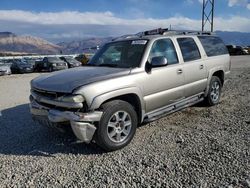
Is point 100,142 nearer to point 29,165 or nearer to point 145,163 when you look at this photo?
point 145,163

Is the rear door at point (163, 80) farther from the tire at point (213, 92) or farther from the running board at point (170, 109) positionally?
the tire at point (213, 92)

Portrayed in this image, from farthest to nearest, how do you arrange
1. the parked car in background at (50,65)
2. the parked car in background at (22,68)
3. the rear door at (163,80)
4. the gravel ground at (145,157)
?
1. the parked car in background at (22,68)
2. the parked car in background at (50,65)
3. the rear door at (163,80)
4. the gravel ground at (145,157)

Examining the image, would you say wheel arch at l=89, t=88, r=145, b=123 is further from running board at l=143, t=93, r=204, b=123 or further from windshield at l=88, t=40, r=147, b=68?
windshield at l=88, t=40, r=147, b=68

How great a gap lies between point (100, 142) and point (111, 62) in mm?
1753

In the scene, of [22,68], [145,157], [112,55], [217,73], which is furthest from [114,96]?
[22,68]

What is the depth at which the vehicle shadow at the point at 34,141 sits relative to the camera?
4516 millimetres

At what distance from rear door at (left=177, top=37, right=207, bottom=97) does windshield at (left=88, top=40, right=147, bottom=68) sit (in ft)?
3.38

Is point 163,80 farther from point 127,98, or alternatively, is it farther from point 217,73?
point 217,73

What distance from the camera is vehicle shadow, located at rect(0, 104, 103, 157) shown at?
4.52m

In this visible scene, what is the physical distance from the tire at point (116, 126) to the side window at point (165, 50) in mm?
1225

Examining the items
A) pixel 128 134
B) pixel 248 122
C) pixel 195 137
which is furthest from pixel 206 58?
pixel 128 134

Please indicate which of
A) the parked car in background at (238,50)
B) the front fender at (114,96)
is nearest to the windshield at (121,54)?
the front fender at (114,96)

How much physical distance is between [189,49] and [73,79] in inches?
112

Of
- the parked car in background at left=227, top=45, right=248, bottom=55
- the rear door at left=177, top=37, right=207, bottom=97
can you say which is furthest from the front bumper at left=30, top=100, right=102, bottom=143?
the parked car in background at left=227, top=45, right=248, bottom=55
